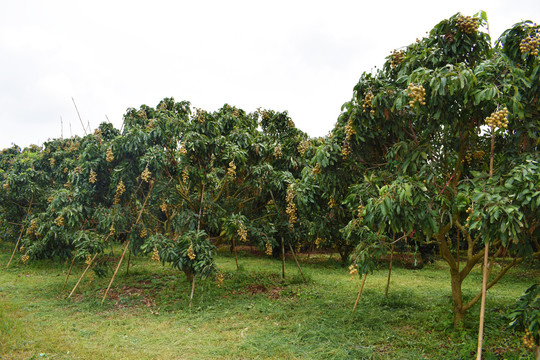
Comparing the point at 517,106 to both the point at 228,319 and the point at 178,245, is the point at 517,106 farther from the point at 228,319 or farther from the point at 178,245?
the point at 178,245

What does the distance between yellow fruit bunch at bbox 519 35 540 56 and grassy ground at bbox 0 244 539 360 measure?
296 cm

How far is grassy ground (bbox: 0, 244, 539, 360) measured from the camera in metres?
3.99

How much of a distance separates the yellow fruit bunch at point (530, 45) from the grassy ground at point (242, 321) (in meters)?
2.96

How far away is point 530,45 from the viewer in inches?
119

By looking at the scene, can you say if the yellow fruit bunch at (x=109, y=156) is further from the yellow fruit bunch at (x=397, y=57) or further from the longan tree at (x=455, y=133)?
the yellow fruit bunch at (x=397, y=57)

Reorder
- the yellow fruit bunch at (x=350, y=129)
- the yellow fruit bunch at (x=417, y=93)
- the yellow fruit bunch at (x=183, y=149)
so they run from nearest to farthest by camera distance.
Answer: the yellow fruit bunch at (x=417, y=93) → the yellow fruit bunch at (x=350, y=129) → the yellow fruit bunch at (x=183, y=149)

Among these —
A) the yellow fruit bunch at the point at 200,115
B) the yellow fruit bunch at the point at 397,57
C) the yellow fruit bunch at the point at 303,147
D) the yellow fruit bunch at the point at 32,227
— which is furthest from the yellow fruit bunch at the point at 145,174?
the yellow fruit bunch at the point at 32,227

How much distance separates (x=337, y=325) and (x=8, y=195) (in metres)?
9.55

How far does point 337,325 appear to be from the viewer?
4.85m

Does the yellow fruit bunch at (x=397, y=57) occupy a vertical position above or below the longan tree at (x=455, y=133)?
above

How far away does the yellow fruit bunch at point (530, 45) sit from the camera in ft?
9.88

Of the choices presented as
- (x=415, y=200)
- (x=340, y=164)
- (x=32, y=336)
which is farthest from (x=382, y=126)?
(x=32, y=336)

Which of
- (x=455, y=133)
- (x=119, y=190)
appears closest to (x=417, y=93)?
(x=455, y=133)

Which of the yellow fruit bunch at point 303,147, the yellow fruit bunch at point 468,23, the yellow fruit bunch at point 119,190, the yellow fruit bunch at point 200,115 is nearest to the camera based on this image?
the yellow fruit bunch at point 468,23
